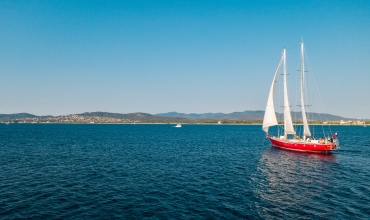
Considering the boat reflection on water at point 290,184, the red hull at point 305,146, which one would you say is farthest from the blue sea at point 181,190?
the red hull at point 305,146

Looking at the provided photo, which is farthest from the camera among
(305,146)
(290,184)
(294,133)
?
(294,133)

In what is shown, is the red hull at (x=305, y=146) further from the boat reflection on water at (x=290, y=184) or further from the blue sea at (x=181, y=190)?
the blue sea at (x=181, y=190)

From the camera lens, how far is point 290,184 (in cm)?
3244

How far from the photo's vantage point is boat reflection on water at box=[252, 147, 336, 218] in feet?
78.1

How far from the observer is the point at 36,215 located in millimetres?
21422

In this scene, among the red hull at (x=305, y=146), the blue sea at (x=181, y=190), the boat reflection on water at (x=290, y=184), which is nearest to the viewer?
the blue sea at (x=181, y=190)

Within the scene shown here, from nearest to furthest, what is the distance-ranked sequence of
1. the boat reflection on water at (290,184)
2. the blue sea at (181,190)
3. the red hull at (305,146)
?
1. the blue sea at (181,190)
2. the boat reflection on water at (290,184)
3. the red hull at (305,146)

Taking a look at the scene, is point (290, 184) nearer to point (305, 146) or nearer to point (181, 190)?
point (181, 190)

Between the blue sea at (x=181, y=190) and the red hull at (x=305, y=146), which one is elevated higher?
the red hull at (x=305, y=146)

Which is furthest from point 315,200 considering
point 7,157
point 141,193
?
point 7,157

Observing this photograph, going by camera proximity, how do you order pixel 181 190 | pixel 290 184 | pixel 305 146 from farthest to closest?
pixel 305 146
pixel 290 184
pixel 181 190

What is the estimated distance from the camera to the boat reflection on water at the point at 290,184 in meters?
23.8

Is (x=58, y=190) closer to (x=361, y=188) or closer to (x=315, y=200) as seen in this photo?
(x=315, y=200)

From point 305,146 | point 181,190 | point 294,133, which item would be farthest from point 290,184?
point 294,133
